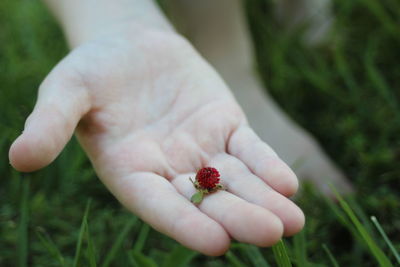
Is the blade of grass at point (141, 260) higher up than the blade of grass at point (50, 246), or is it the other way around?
the blade of grass at point (141, 260)

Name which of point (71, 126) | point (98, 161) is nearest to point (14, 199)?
point (98, 161)

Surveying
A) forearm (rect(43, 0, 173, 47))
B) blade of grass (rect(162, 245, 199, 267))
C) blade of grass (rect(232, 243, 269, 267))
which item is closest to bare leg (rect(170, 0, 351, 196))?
forearm (rect(43, 0, 173, 47))

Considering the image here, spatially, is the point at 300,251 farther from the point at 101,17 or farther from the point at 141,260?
the point at 101,17

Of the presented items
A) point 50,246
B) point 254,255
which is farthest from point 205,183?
point 50,246

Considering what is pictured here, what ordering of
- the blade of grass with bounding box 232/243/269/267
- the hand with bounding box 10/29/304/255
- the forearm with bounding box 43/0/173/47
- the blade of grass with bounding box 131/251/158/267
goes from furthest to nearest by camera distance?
1. the forearm with bounding box 43/0/173/47
2. the blade of grass with bounding box 232/243/269/267
3. the blade of grass with bounding box 131/251/158/267
4. the hand with bounding box 10/29/304/255

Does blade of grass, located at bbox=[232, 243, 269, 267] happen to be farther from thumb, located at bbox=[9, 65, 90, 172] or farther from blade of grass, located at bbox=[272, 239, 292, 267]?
thumb, located at bbox=[9, 65, 90, 172]

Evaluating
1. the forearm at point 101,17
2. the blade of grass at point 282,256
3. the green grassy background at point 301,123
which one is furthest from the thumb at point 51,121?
the blade of grass at point 282,256

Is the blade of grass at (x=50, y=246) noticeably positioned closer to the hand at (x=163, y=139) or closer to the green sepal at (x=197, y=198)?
the hand at (x=163, y=139)
